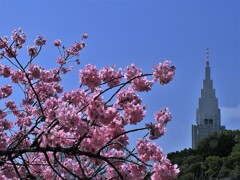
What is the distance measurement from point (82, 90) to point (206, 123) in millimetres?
114887

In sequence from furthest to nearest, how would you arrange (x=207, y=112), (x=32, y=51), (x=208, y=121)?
(x=207, y=112) → (x=208, y=121) → (x=32, y=51)

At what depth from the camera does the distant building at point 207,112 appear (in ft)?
358

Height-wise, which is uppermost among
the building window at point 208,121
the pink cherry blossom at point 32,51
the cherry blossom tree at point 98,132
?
the building window at point 208,121

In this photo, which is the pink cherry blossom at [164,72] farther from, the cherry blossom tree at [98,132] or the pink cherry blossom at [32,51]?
the pink cherry blossom at [32,51]

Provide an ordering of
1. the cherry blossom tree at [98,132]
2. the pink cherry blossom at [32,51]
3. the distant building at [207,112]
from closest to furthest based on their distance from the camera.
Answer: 1. the cherry blossom tree at [98,132]
2. the pink cherry blossom at [32,51]
3. the distant building at [207,112]

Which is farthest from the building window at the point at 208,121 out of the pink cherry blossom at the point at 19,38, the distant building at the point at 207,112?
the pink cherry blossom at the point at 19,38

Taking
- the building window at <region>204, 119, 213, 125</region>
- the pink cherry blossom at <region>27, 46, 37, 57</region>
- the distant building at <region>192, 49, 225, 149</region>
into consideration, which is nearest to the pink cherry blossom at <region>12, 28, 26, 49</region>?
the pink cherry blossom at <region>27, 46, 37, 57</region>

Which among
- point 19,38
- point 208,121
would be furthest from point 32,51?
point 208,121

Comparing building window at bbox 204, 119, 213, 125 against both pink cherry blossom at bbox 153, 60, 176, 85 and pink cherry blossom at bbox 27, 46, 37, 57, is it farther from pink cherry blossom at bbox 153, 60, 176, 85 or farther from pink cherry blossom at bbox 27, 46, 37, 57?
pink cherry blossom at bbox 153, 60, 176, 85

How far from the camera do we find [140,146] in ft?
12.6

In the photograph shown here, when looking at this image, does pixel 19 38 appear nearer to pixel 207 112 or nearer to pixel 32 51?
pixel 32 51

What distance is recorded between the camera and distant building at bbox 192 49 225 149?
358 feet

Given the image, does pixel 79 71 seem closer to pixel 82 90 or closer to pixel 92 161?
pixel 82 90

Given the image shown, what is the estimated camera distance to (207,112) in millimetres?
119875
